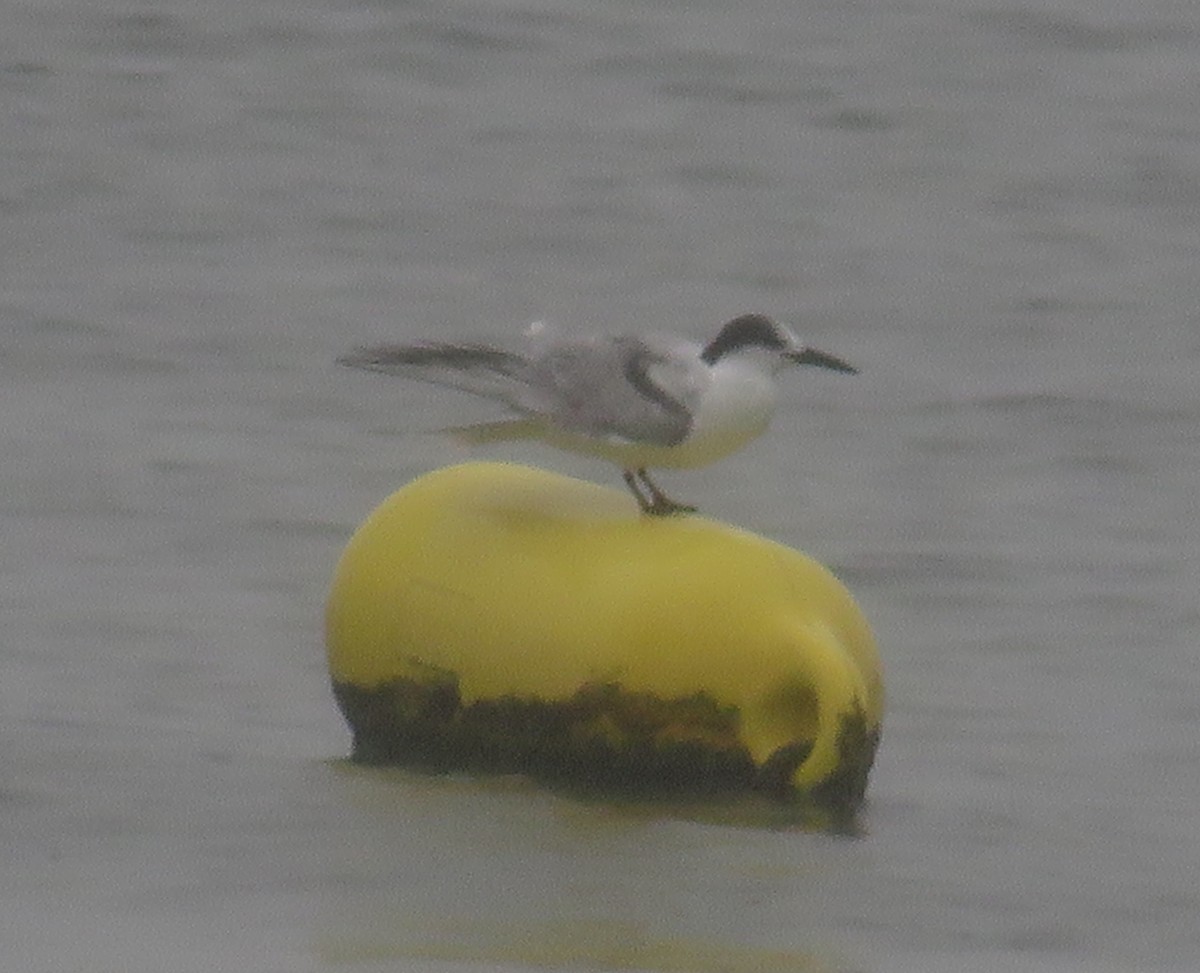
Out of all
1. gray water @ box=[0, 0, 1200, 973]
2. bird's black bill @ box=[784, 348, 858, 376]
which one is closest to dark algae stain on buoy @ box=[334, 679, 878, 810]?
gray water @ box=[0, 0, 1200, 973]

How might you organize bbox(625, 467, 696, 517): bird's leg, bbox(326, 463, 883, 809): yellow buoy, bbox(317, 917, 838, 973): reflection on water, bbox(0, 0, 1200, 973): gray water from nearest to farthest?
bbox(317, 917, 838, 973): reflection on water
bbox(0, 0, 1200, 973): gray water
bbox(326, 463, 883, 809): yellow buoy
bbox(625, 467, 696, 517): bird's leg

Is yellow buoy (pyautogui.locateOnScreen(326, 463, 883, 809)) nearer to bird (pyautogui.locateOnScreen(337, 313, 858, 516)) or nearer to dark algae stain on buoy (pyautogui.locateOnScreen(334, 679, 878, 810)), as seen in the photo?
dark algae stain on buoy (pyautogui.locateOnScreen(334, 679, 878, 810))

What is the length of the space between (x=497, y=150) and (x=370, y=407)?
6092 millimetres

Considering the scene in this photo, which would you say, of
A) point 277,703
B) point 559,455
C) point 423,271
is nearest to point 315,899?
point 277,703

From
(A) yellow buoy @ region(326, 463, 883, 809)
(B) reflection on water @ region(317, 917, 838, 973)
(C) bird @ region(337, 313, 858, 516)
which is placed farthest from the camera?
(C) bird @ region(337, 313, 858, 516)

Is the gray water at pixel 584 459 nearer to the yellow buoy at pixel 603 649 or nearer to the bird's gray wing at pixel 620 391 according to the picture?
the yellow buoy at pixel 603 649

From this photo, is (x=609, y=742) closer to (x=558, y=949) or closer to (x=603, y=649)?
(x=603, y=649)

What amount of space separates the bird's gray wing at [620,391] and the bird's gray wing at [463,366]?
0.06m

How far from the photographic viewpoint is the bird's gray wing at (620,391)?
32.7 ft

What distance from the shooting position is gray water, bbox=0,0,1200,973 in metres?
8.94

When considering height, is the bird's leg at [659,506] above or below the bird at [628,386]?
below

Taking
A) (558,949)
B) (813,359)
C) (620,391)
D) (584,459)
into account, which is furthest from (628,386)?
(584,459)

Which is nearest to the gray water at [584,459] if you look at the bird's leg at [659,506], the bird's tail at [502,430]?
the bird's leg at [659,506]

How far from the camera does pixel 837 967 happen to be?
8.33 m
